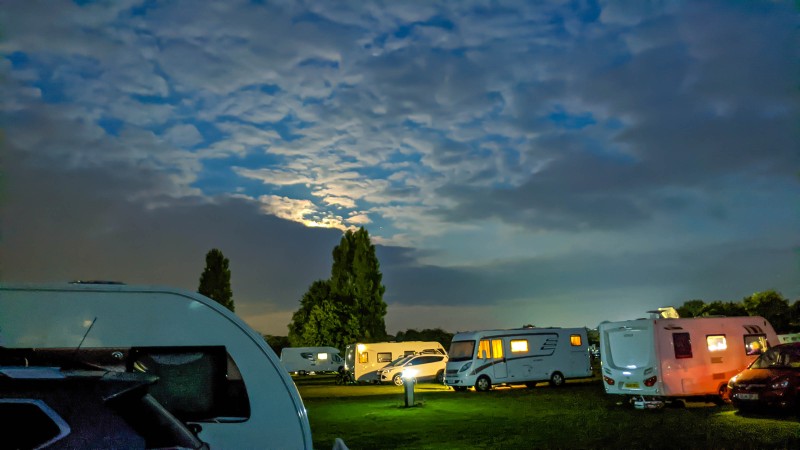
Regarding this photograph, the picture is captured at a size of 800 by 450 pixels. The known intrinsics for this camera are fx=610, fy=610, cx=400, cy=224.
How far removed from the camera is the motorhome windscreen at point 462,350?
26484 millimetres

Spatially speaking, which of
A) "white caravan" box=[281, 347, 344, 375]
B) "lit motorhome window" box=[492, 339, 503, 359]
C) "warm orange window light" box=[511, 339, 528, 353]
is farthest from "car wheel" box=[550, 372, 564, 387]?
"white caravan" box=[281, 347, 344, 375]

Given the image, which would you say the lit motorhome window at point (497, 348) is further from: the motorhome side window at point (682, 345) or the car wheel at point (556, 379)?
the motorhome side window at point (682, 345)

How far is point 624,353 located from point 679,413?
237cm

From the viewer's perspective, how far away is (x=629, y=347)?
18.2 meters

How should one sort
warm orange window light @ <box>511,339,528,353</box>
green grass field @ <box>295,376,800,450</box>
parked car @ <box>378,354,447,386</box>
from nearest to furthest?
1. green grass field @ <box>295,376,800,450</box>
2. warm orange window light @ <box>511,339,528,353</box>
3. parked car @ <box>378,354,447,386</box>

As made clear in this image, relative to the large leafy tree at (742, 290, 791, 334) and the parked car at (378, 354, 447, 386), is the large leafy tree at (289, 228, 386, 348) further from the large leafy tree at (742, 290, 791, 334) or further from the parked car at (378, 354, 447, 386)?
the large leafy tree at (742, 290, 791, 334)

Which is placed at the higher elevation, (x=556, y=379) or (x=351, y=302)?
(x=351, y=302)

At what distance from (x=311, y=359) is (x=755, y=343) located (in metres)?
41.4

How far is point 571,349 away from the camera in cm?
2858

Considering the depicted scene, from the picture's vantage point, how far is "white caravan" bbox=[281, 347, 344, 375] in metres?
54.0

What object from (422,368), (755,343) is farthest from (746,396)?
(422,368)

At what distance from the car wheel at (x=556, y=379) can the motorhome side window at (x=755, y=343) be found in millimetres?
10527

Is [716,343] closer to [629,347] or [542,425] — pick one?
[629,347]

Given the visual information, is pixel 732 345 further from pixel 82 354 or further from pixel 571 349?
pixel 82 354
